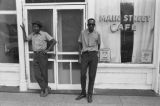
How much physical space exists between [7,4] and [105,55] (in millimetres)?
3066

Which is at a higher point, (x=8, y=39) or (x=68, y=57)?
(x=8, y=39)

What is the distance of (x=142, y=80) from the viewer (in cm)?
611

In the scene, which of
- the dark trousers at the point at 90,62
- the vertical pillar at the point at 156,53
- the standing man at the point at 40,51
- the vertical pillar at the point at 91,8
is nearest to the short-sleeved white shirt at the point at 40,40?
the standing man at the point at 40,51

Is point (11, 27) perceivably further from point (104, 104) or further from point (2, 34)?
point (104, 104)

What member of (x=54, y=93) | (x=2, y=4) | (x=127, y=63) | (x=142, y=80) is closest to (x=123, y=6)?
(x=127, y=63)

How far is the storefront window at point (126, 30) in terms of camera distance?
19.5ft

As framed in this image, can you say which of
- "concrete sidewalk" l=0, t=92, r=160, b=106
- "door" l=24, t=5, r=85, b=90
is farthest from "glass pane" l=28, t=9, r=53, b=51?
"concrete sidewalk" l=0, t=92, r=160, b=106

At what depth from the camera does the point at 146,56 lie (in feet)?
20.0

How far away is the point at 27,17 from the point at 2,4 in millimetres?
910

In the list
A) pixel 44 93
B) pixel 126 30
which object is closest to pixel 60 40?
pixel 44 93

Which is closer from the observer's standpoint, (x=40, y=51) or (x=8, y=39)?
(x=40, y=51)

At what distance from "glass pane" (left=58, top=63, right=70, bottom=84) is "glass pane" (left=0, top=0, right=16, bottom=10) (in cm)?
210

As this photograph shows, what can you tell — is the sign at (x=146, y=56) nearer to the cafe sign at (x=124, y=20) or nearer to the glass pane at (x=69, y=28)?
the cafe sign at (x=124, y=20)

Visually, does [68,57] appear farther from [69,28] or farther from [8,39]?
[8,39]
